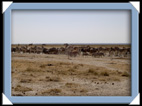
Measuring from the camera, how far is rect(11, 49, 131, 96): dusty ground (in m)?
22.9

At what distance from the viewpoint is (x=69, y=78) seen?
22859 millimetres

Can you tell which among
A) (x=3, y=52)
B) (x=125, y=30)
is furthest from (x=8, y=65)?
(x=125, y=30)

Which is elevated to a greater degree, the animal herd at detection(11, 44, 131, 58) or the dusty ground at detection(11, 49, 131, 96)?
the animal herd at detection(11, 44, 131, 58)

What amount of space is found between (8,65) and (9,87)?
Answer: 0.31 m

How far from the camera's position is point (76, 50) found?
75.2ft

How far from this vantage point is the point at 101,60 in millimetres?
22922

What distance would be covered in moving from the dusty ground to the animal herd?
0.09m

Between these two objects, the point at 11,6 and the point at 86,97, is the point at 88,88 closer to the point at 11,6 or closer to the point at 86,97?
the point at 86,97

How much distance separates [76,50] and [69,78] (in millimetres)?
417

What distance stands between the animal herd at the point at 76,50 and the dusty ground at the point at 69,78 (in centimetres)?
9

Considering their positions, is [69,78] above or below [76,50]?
below

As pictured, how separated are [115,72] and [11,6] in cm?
176

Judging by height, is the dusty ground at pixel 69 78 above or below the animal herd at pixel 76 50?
below

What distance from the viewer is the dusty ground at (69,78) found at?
22859 mm
